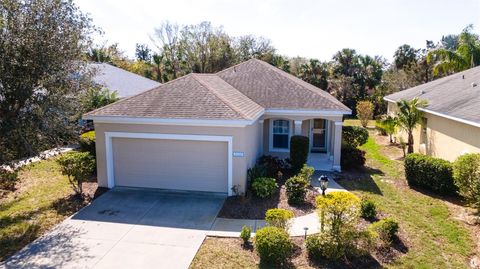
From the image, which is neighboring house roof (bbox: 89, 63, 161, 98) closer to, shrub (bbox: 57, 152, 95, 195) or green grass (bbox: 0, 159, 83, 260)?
green grass (bbox: 0, 159, 83, 260)

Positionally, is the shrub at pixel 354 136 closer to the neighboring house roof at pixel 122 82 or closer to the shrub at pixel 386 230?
the shrub at pixel 386 230

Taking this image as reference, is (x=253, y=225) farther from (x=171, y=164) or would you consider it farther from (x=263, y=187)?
(x=171, y=164)

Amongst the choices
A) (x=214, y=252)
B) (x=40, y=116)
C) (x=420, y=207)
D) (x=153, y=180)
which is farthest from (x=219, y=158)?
(x=420, y=207)

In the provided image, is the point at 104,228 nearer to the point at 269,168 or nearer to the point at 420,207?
the point at 269,168

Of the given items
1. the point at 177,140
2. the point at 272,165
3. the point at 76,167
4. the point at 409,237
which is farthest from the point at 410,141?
the point at 76,167

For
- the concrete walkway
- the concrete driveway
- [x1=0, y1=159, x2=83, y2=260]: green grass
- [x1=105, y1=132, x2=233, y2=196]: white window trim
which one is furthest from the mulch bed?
[x1=0, y1=159, x2=83, y2=260]: green grass

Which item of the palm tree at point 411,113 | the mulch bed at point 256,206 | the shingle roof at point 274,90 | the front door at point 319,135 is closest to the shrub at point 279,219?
the mulch bed at point 256,206
